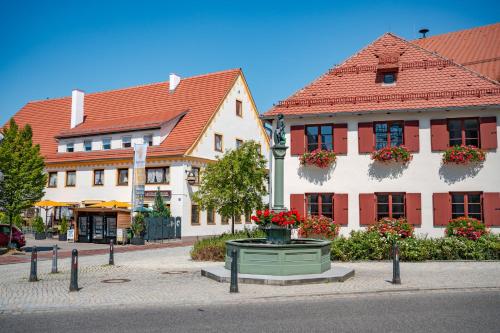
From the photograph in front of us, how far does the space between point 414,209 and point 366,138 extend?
3.63 meters

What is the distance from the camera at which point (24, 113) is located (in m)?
50.3

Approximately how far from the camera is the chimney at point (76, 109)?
1694 inches

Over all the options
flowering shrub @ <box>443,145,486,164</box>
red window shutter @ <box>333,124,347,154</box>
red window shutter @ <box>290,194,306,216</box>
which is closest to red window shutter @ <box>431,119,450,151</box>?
flowering shrub @ <box>443,145,486,164</box>

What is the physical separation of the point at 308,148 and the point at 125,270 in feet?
33.0

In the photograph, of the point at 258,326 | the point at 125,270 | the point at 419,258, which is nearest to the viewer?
the point at 258,326

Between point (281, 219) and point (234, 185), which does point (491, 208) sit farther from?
point (234, 185)

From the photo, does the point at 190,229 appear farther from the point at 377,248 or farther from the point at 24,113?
the point at 24,113

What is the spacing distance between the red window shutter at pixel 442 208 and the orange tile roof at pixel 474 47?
28.0 feet

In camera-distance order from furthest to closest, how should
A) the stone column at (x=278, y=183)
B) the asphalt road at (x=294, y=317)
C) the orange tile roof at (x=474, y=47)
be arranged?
the orange tile roof at (x=474, y=47) → the stone column at (x=278, y=183) → the asphalt road at (x=294, y=317)

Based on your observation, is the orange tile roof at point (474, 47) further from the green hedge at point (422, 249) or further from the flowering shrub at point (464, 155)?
the green hedge at point (422, 249)

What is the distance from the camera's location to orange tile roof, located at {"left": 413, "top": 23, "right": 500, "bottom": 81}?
26844 mm

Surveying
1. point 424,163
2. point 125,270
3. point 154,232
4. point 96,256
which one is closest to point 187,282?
point 125,270

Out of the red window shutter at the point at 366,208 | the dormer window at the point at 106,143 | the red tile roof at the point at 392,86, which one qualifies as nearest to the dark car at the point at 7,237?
the red tile roof at the point at 392,86

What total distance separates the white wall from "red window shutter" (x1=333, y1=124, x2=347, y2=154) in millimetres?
229
